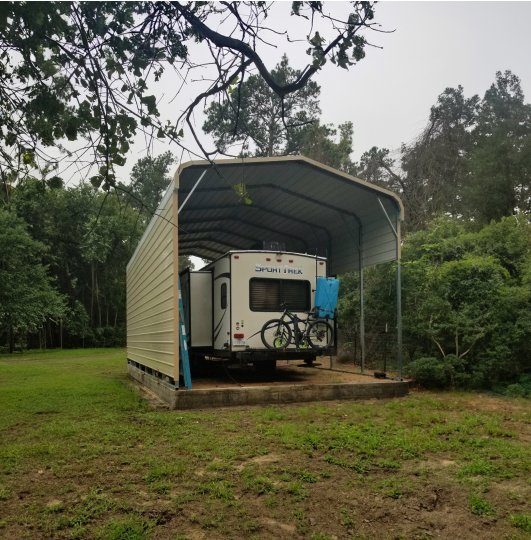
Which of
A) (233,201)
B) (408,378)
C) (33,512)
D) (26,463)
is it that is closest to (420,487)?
(33,512)

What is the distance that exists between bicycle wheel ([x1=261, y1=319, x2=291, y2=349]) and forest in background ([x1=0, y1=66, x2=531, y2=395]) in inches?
107

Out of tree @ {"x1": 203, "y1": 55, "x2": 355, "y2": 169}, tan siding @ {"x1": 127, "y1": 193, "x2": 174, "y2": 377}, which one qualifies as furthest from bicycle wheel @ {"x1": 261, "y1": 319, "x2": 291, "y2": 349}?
tree @ {"x1": 203, "y1": 55, "x2": 355, "y2": 169}

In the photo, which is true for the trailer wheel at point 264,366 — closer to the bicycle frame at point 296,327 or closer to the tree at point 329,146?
the bicycle frame at point 296,327

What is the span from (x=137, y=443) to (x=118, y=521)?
2.33 m

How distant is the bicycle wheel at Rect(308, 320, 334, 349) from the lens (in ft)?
33.7

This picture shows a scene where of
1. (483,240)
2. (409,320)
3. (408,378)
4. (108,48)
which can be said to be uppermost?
(108,48)

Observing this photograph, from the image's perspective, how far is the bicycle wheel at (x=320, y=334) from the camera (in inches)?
405

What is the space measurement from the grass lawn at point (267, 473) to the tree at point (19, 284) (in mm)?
17525

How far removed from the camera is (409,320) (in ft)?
38.4

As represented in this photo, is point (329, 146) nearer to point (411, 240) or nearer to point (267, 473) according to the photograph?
point (411, 240)

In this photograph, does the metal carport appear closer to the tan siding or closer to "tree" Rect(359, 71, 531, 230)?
the tan siding

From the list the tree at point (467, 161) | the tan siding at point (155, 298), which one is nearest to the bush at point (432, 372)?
the tan siding at point (155, 298)

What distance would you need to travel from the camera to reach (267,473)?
4582mm

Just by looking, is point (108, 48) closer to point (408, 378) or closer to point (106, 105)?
point (106, 105)
